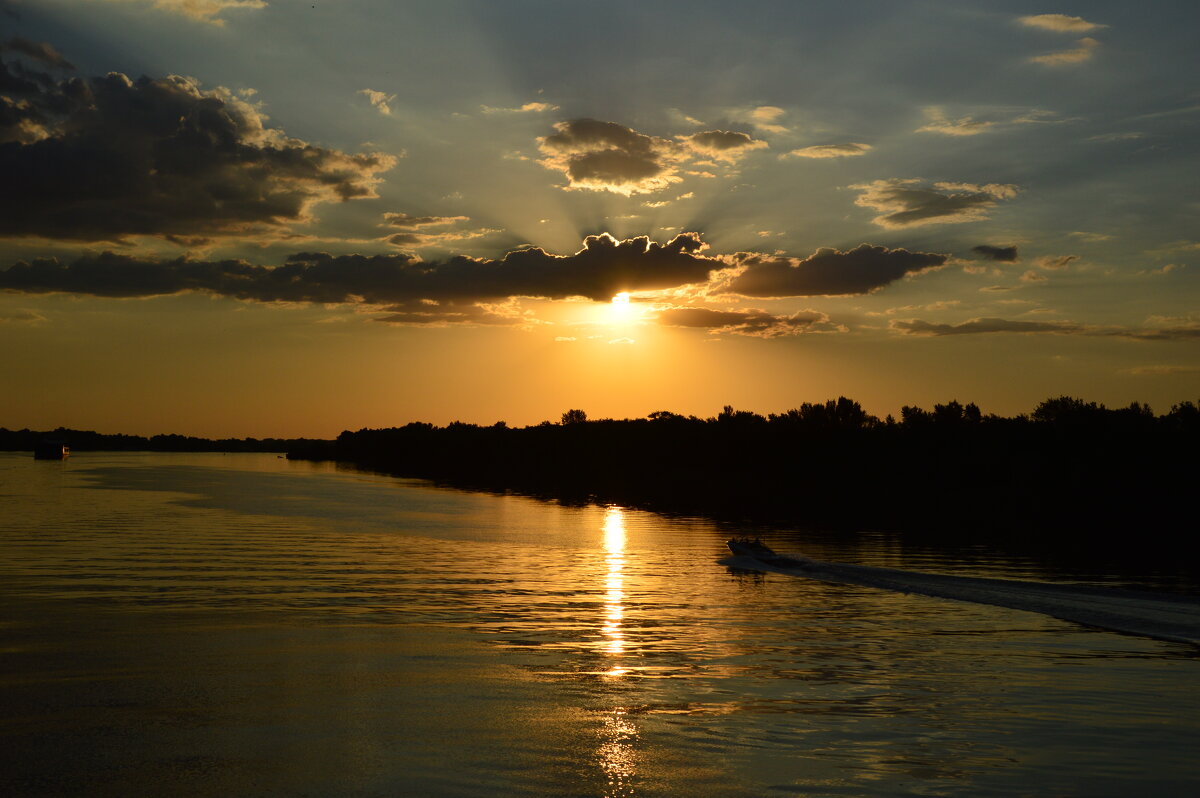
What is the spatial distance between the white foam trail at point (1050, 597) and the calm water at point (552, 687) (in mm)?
1616

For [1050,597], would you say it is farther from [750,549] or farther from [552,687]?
[552,687]

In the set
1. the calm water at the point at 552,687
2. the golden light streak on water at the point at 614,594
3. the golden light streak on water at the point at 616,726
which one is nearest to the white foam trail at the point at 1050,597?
the calm water at the point at 552,687

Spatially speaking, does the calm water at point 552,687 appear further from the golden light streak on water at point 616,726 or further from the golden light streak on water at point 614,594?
the golden light streak on water at point 614,594

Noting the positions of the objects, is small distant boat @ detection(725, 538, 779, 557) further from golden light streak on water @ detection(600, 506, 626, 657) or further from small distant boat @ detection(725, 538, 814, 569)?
golden light streak on water @ detection(600, 506, 626, 657)

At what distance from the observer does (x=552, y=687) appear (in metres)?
22.2

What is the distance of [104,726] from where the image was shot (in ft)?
59.7

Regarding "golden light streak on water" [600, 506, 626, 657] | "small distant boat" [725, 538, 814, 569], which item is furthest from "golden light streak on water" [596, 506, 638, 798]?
"small distant boat" [725, 538, 814, 569]

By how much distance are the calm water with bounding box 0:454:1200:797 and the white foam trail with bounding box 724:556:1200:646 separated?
162cm

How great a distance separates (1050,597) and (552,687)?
1001 inches

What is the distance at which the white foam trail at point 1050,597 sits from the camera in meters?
33.0

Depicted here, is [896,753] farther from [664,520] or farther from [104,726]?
[664,520]

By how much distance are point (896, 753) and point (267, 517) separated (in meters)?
70.0

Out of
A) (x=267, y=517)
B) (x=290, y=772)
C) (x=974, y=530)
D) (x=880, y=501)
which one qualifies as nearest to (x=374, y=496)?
(x=267, y=517)

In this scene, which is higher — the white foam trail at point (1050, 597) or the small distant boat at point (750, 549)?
the small distant boat at point (750, 549)
